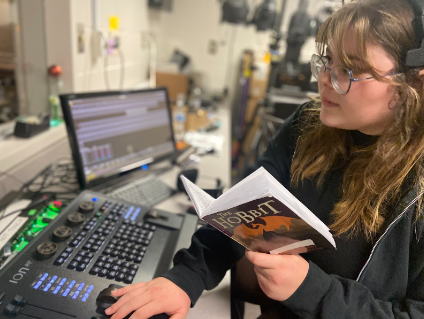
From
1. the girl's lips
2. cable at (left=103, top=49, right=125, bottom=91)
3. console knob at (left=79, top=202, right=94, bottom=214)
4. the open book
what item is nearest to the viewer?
the open book

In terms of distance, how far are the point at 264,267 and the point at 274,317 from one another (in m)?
0.33

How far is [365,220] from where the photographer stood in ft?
2.11

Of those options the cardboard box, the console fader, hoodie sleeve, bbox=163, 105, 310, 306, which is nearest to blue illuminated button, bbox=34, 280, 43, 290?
the console fader

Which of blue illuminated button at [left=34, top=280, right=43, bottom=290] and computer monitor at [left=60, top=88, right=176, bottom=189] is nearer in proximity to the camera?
blue illuminated button at [left=34, top=280, right=43, bottom=290]

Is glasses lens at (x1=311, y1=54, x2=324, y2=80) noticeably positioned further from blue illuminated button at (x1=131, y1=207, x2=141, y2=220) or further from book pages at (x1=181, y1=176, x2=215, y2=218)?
blue illuminated button at (x1=131, y1=207, x2=141, y2=220)

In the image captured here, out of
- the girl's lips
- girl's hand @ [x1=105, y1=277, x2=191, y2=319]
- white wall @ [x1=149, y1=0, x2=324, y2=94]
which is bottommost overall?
girl's hand @ [x1=105, y1=277, x2=191, y2=319]

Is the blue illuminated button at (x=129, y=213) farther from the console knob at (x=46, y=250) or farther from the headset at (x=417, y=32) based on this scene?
the headset at (x=417, y=32)

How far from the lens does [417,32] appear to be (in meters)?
0.54

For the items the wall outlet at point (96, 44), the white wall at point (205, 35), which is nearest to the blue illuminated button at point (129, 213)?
the wall outlet at point (96, 44)

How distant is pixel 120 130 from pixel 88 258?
23.4 inches

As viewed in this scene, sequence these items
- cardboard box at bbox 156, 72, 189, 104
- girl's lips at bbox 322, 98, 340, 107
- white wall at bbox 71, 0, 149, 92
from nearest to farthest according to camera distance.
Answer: girl's lips at bbox 322, 98, 340, 107
white wall at bbox 71, 0, 149, 92
cardboard box at bbox 156, 72, 189, 104

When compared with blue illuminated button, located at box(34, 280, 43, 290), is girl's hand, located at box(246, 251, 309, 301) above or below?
above

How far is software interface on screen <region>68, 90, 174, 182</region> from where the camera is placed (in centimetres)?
100

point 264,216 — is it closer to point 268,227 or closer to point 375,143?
point 268,227
